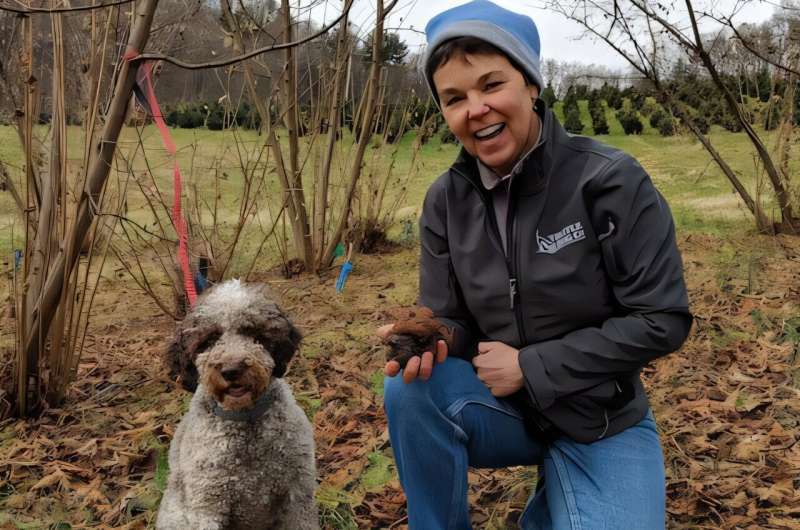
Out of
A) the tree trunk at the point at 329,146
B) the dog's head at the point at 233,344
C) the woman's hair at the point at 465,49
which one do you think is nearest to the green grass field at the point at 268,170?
the tree trunk at the point at 329,146

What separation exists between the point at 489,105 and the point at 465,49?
0.17 m

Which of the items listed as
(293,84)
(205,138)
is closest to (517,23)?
(293,84)

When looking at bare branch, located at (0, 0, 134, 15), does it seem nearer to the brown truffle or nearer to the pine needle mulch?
the brown truffle

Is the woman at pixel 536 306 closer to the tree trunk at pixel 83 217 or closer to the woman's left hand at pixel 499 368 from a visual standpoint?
the woman's left hand at pixel 499 368

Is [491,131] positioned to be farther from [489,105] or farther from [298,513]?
[298,513]

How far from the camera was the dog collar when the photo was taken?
2.14 meters

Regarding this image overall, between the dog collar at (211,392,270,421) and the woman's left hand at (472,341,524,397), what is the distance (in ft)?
2.39

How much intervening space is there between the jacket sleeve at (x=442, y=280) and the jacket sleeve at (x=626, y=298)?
37 centimetres

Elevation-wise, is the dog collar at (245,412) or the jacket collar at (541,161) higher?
the jacket collar at (541,161)

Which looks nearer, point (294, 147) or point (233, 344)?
point (233, 344)

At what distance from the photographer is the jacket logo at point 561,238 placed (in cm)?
189

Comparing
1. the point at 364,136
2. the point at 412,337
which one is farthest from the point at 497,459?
the point at 364,136

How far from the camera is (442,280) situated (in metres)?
2.23

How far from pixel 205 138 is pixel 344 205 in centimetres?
141
